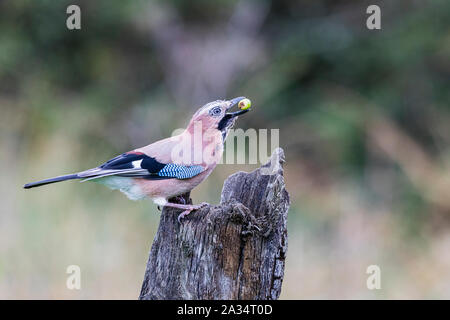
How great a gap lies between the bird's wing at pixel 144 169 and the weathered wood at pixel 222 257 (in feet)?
3.05

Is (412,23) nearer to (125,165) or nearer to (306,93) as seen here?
(306,93)

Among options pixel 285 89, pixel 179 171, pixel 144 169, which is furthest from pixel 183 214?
pixel 285 89

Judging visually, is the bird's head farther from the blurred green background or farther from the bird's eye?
the blurred green background

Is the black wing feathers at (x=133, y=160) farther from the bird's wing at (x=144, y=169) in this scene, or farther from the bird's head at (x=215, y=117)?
the bird's head at (x=215, y=117)

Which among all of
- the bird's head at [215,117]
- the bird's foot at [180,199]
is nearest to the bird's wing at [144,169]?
the bird's foot at [180,199]

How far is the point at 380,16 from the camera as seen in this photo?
551 inches

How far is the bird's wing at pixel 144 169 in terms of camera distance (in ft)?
15.9

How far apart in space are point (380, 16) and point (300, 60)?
215 centimetres

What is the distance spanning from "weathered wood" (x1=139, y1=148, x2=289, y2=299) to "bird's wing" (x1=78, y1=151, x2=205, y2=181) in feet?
3.05

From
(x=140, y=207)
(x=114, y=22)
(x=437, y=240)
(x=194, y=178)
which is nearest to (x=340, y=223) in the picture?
(x=437, y=240)

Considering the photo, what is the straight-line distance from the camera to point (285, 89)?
47.4 ft

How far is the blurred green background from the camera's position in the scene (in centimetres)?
1044

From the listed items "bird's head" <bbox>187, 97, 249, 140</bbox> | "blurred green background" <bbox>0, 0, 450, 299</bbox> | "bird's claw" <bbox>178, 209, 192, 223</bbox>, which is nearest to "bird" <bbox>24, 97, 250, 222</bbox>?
"bird's head" <bbox>187, 97, 249, 140</bbox>

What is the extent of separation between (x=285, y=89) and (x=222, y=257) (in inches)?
437
